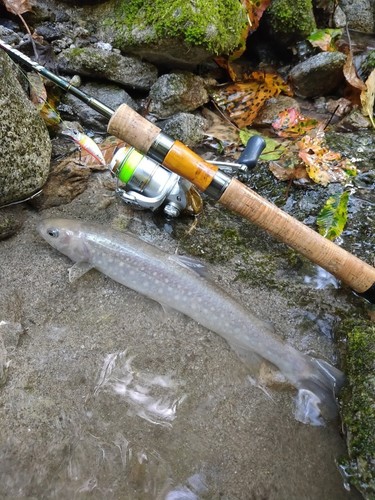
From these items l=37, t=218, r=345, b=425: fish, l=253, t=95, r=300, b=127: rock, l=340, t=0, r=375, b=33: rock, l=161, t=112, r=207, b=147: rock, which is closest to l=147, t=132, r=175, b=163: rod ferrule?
l=37, t=218, r=345, b=425: fish

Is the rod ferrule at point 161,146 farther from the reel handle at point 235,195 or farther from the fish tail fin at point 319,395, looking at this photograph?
the fish tail fin at point 319,395

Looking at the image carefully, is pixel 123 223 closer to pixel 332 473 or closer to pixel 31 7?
pixel 332 473

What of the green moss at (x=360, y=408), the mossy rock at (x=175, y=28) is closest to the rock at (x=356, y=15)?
the mossy rock at (x=175, y=28)

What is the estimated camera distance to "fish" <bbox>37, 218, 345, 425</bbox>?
2.77m

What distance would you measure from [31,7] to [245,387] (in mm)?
4222

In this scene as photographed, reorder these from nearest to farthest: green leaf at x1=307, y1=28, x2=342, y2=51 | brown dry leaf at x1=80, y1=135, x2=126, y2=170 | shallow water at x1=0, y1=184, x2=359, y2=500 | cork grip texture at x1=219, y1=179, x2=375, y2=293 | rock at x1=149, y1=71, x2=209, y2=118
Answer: shallow water at x1=0, y1=184, x2=359, y2=500 → cork grip texture at x1=219, y1=179, x2=375, y2=293 → brown dry leaf at x1=80, y1=135, x2=126, y2=170 → rock at x1=149, y1=71, x2=209, y2=118 → green leaf at x1=307, y1=28, x2=342, y2=51

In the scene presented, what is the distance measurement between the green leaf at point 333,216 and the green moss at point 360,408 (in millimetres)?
984

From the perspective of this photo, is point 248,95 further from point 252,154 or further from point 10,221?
point 10,221

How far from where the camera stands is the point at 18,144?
3283 millimetres

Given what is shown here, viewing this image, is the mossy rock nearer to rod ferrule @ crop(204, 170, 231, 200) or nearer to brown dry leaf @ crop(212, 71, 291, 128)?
brown dry leaf @ crop(212, 71, 291, 128)

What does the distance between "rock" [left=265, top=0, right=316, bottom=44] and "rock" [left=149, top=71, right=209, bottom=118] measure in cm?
141

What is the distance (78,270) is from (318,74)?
3.58 metres

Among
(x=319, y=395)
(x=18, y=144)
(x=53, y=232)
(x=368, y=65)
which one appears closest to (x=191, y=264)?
(x=53, y=232)

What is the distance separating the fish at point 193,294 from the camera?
277 centimetres
